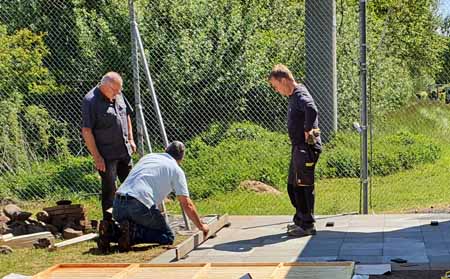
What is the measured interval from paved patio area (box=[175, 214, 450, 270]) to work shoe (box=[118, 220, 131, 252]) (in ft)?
2.05

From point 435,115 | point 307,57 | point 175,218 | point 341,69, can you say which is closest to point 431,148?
point 435,115

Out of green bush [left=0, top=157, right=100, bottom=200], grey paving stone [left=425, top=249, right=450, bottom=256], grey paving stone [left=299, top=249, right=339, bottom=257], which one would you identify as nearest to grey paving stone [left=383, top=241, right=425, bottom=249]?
grey paving stone [left=425, top=249, right=450, bottom=256]

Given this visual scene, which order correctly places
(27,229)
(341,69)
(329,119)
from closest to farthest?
(27,229), (329,119), (341,69)

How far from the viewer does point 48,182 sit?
34.7 ft

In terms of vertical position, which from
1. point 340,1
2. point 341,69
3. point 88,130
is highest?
point 340,1

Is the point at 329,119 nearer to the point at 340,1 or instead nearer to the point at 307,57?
the point at 307,57

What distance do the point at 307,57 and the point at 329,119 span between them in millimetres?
1119

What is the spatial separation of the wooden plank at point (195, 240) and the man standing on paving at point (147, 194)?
19cm

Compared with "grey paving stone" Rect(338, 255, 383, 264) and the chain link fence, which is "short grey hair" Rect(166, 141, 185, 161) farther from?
the chain link fence

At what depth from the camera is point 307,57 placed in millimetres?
11633

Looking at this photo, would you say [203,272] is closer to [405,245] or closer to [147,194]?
[147,194]

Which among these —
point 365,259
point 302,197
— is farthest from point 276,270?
point 302,197

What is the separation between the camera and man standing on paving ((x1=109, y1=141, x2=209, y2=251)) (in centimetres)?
697

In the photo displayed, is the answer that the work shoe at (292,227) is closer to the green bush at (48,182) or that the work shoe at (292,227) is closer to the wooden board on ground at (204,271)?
the wooden board on ground at (204,271)
